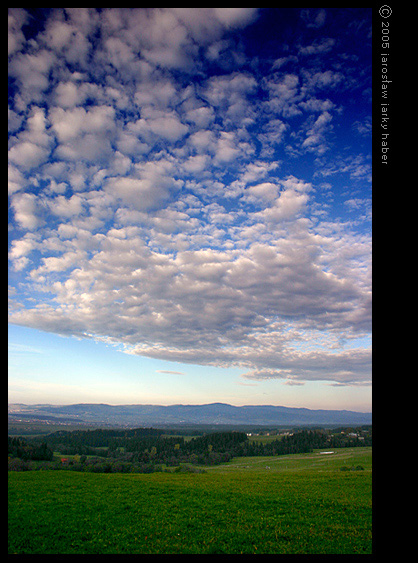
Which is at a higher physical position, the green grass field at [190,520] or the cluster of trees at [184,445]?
the green grass field at [190,520]

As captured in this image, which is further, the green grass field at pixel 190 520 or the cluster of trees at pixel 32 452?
the cluster of trees at pixel 32 452

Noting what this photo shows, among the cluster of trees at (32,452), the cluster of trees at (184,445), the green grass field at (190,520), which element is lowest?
the cluster of trees at (184,445)

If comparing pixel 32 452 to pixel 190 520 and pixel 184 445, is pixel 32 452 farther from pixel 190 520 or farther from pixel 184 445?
pixel 190 520

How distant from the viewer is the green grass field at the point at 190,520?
8664mm

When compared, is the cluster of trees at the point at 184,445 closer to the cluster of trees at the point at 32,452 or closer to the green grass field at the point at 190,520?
the cluster of trees at the point at 32,452

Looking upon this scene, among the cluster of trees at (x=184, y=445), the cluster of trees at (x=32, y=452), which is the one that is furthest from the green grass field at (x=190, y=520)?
the cluster of trees at (x=184, y=445)

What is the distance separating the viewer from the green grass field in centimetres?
866
